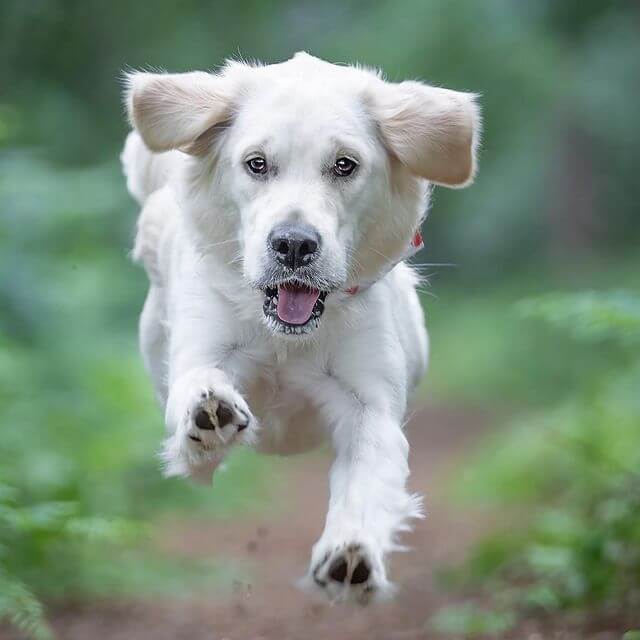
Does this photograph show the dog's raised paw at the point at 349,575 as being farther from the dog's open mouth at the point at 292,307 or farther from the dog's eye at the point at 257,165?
the dog's eye at the point at 257,165

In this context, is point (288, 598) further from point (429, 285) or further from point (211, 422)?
point (211, 422)

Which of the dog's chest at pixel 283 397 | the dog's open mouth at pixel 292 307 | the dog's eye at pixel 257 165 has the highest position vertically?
the dog's eye at pixel 257 165

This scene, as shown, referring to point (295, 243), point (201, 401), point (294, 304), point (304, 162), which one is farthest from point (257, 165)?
point (201, 401)

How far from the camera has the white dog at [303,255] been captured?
5.04 metres

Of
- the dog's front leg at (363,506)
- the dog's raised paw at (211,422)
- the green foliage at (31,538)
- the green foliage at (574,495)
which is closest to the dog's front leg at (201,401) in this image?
the dog's raised paw at (211,422)

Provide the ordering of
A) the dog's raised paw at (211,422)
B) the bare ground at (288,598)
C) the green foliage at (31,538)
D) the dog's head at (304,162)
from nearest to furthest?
the dog's raised paw at (211,422) → the dog's head at (304,162) → the green foliage at (31,538) → the bare ground at (288,598)

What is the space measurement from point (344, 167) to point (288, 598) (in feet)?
15.5

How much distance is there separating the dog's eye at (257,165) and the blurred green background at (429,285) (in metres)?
1.28

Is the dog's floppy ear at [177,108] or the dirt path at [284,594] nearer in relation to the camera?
the dog's floppy ear at [177,108]

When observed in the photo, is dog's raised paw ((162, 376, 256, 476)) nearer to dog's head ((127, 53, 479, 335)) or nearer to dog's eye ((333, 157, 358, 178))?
dog's head ((127, 53, 479, 335))

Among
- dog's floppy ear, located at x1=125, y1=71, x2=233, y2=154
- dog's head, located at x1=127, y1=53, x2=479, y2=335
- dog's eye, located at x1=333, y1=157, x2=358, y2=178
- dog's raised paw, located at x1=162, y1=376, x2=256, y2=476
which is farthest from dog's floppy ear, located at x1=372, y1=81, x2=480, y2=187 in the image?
dog's raised paw, located at x1=162, y1=376, x2=256, y2=476

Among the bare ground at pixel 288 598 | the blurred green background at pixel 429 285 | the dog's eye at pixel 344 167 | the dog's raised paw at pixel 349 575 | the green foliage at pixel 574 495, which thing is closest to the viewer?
the dog's raised paw at pixel 349 575

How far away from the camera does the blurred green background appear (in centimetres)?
789

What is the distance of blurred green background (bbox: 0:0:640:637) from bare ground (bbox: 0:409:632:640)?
0.97ft
